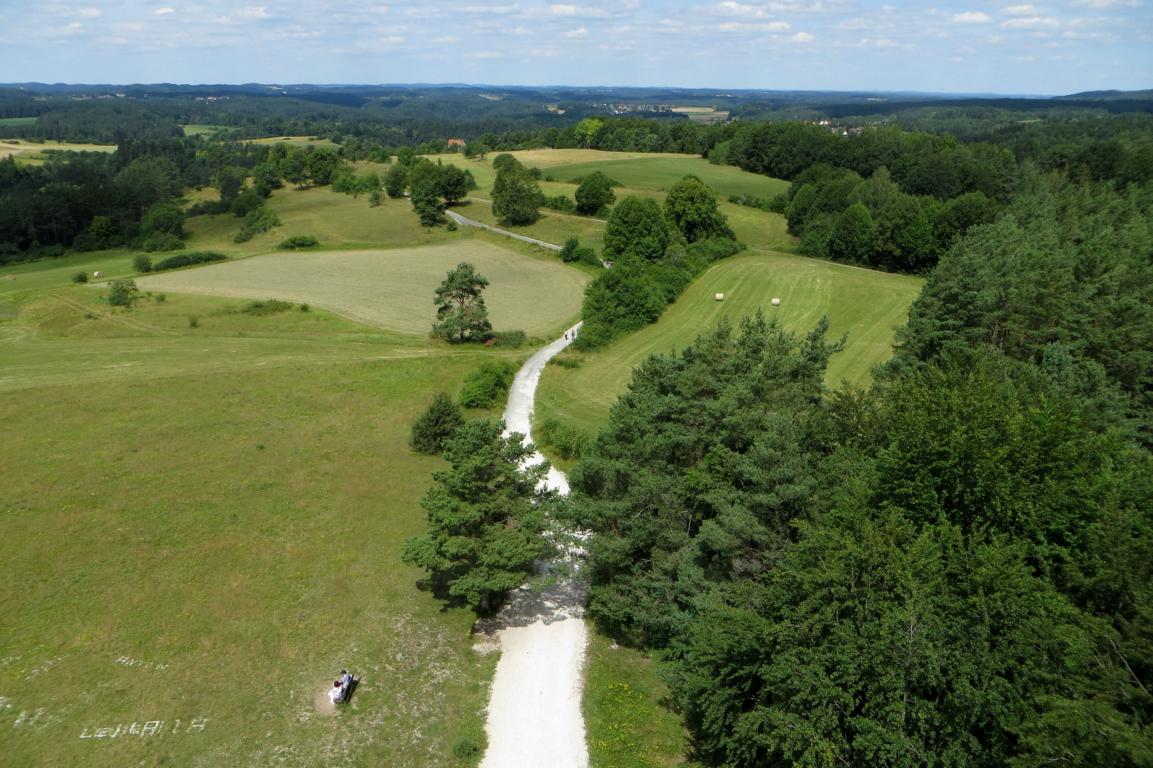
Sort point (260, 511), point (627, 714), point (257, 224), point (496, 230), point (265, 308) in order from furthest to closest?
1. point (257, 224)
2. point (496, 230)
3. point (265, 308)
4. point (260, 511)
5. point (627, 714)

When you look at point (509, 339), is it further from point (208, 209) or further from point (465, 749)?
point (208, 209)

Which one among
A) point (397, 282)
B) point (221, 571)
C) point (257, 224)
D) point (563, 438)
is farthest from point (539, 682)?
point (257, 224)

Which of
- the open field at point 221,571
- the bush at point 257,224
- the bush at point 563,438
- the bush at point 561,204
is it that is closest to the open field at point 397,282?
the open field at point 221,571

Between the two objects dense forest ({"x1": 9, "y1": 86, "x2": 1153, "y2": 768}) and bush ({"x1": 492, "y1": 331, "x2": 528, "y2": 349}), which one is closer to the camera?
dense forest ({"x1": 9, "y1": 86, "x2": 1153, "y2": 768})

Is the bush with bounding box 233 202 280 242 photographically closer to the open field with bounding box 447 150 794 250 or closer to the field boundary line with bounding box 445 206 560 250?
the field boundary line with bounding box 445 206 560 250

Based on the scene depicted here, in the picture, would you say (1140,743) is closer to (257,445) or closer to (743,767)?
(743,767)

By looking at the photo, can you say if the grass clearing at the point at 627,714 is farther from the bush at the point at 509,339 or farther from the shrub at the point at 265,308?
the shrub at the point at 265,308

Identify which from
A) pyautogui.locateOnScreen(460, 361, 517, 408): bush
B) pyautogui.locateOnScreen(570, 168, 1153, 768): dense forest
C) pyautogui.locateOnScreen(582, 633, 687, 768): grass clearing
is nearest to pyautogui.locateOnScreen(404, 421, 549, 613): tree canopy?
pyautogui.locateOnScreen(570, 168, 1153, 768): dense forest

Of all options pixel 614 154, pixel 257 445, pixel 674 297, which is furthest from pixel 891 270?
pixel 614 154

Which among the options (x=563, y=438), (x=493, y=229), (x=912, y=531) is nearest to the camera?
(x=912, y=531)
